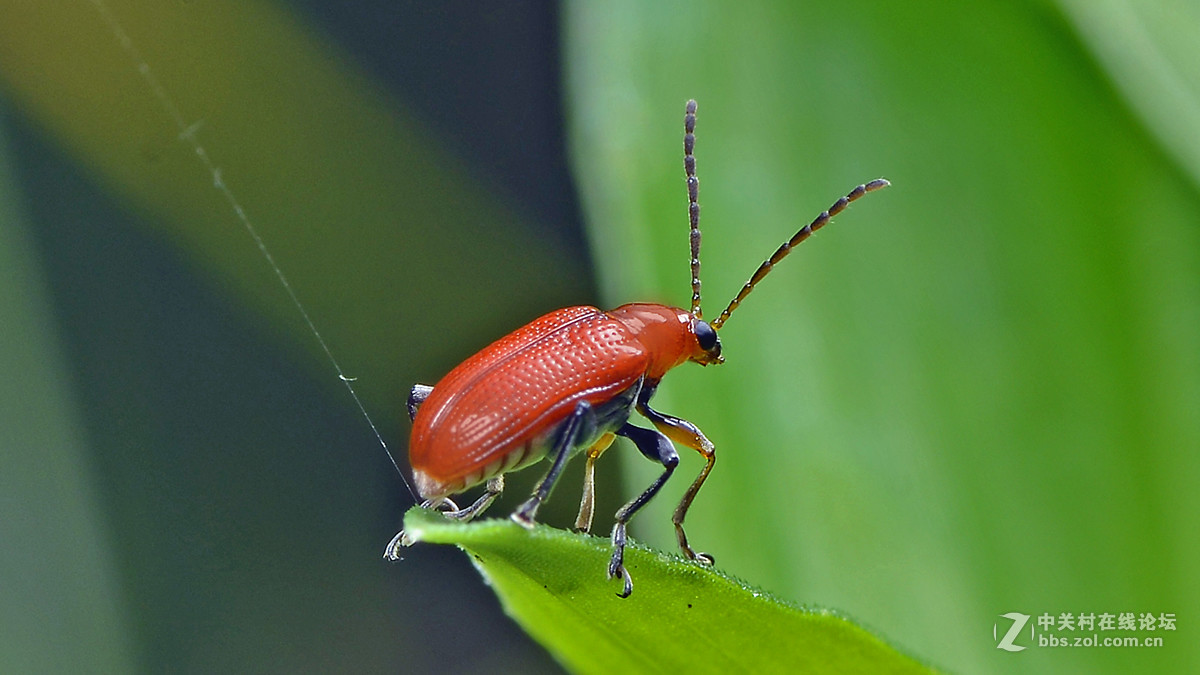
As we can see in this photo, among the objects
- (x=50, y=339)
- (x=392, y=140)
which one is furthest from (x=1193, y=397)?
(x=50, y=339)

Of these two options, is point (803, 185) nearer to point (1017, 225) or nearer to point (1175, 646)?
point (1017, 225)

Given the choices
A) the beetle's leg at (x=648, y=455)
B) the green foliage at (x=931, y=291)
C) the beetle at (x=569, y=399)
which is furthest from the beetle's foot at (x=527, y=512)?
the green foliage at (x=931, y=291)

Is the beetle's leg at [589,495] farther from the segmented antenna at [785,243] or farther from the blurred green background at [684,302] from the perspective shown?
the segmented antenna at [785,243]

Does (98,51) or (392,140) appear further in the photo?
(392,140)

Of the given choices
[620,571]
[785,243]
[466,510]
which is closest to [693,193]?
[785,243]

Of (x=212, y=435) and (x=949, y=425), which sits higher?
(x=212, y=435)

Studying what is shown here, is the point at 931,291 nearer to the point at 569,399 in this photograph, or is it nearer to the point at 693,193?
the point at 693,193
